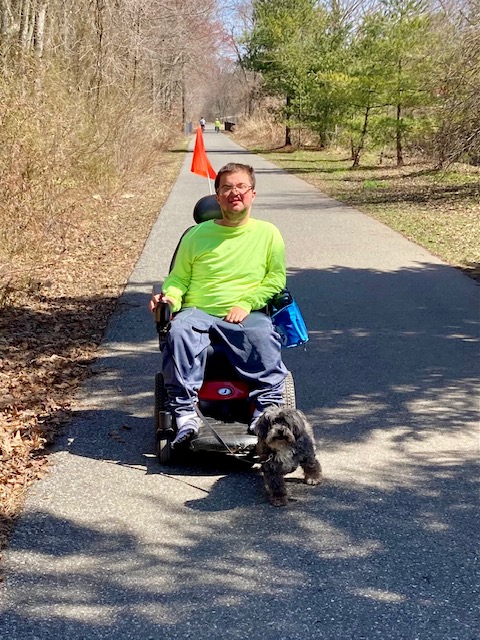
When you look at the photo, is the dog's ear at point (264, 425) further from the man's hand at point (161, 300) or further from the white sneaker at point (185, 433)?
the man's hand at point (161, 300)

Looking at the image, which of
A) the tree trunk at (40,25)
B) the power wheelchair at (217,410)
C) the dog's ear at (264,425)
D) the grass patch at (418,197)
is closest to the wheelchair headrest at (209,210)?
the power wheelchair at (217,410)

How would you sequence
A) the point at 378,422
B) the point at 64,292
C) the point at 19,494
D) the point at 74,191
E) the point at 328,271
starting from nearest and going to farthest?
1. the point at 19,494
2. the point at 378,422
3. the point at 64,292
4. the point at 328,271
5. the point at 74,191

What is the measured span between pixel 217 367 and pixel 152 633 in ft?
6.49

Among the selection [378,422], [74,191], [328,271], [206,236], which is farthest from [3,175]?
[378,422]

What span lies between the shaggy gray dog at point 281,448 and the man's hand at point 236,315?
2.21 ft

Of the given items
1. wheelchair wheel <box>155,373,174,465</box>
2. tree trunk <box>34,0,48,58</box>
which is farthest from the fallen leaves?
tree trunk <box>34,0,48,58</box>

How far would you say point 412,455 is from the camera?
4.83m

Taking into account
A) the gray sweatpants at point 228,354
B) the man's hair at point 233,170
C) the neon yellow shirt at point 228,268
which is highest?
the man's hair at point 233,170

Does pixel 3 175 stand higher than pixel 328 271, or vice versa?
pixel 3 175

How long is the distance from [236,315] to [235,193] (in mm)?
740

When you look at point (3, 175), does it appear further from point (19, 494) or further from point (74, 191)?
point (19, 494)

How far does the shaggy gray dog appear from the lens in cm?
414

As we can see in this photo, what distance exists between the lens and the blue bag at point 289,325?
491cm

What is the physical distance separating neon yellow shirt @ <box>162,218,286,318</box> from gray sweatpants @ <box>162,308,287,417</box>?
0.23 meters
